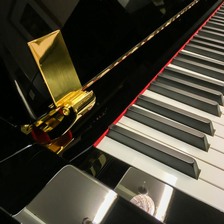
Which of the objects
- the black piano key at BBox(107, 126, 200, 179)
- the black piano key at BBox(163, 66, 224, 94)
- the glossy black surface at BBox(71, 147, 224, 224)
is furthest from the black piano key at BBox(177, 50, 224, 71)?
the glossy black surface at BBox(71, 147, 224, 224)

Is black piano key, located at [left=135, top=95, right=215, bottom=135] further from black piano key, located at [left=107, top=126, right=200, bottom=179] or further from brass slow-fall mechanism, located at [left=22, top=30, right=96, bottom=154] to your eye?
brass slow-fall mechanism, located at [left=22, top=30, right=96, bottom=154]

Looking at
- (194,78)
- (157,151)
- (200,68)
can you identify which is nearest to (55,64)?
(157,151)

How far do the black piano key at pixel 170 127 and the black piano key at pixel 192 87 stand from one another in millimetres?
244

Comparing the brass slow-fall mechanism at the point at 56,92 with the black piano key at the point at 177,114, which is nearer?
the brass slow-fall mechanism at the point at 56,92

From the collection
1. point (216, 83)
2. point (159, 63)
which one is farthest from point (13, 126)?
point (216, 83)

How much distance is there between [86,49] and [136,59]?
0.36m

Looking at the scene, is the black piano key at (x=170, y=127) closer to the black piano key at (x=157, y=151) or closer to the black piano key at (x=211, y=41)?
the black piano key at (x=157, y=151)

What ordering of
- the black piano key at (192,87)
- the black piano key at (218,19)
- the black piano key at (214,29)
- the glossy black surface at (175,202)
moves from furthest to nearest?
1. the black piano key at (218,19)
2. the black piano key at (214,29)
3. the black piano key at (192,87)
4. the glossy black surface at (175,202)

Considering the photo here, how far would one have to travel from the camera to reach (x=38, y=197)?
1.39 feet

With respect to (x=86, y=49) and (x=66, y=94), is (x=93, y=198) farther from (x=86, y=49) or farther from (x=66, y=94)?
(x=86, y=49)

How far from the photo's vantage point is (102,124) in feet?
2.46

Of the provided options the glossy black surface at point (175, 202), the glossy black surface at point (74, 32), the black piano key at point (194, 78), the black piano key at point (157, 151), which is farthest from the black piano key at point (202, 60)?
the glossy black surface at point (175, 202)

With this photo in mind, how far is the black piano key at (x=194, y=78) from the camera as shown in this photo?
1.07 metres

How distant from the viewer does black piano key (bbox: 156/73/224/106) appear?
1.01 metres
